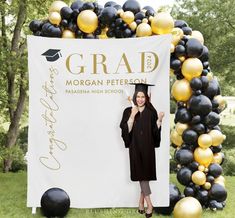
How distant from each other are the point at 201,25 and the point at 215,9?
1.93ft

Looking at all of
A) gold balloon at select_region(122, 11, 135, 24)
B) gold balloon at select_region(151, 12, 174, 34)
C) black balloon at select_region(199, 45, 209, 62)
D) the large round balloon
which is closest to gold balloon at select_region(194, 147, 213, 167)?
black balloon at select_region(199, 45, 209, 62)

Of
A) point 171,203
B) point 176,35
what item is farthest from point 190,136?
point 176,35

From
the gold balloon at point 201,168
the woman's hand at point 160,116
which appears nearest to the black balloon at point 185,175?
the gold balloon at point 201,168

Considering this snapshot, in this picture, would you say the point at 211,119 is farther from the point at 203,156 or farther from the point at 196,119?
the point at 203,156

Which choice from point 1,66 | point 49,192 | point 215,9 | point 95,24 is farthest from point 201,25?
point 49,192

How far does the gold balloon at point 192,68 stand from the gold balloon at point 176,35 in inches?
12.1

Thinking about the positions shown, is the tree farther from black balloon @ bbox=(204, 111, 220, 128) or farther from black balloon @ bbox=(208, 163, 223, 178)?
black balloon @ bbox=(208, 163, 223, 178)

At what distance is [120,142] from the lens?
233 inches

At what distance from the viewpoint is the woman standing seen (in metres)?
5.67

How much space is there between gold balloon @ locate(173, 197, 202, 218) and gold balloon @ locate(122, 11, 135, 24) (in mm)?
2470

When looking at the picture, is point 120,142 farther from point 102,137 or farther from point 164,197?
point 164,197

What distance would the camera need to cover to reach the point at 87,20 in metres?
5.97

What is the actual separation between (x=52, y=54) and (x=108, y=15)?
921 millimetres

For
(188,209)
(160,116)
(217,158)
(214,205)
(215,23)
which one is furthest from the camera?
(215,23)
